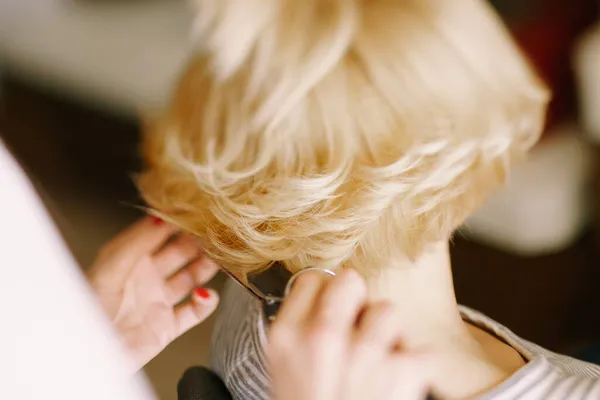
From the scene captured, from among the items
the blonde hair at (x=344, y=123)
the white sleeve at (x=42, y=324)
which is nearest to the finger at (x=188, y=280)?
the blonde hair at (x=344, y=123)

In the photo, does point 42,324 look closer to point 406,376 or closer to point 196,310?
point 406,376

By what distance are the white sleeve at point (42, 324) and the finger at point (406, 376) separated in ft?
0.52

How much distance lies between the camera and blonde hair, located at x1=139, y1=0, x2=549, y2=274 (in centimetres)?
50

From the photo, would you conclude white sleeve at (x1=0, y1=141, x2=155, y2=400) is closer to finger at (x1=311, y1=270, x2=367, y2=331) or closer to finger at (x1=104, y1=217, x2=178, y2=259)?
finger at (x1=311, y1=270, x2=367, y2=331)

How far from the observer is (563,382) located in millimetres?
508

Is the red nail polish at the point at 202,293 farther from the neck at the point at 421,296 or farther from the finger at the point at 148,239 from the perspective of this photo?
the neck at the point at 421,296

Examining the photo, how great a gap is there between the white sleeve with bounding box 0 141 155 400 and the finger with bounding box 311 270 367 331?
0.41 ft

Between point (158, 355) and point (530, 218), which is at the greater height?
point (158, 355)

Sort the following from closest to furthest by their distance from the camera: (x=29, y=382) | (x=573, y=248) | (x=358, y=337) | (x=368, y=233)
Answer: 1. (x=29, y=382)
2. (x=358, y=337)
3. (x=368, y=233)
4. (x=573, y=248)

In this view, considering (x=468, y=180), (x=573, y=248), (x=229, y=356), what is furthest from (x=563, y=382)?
(x=573, y=248)

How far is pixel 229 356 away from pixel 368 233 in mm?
182

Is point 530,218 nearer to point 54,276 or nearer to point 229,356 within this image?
point 229,356

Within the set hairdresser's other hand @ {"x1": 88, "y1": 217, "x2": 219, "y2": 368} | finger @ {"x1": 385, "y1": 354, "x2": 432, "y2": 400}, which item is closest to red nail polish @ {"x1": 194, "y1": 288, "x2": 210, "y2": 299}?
hairdresser's other hand @ {"x1": 88, "y1": 217, "x2": 219, "y2": 368}

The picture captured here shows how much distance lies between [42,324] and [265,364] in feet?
0.93
